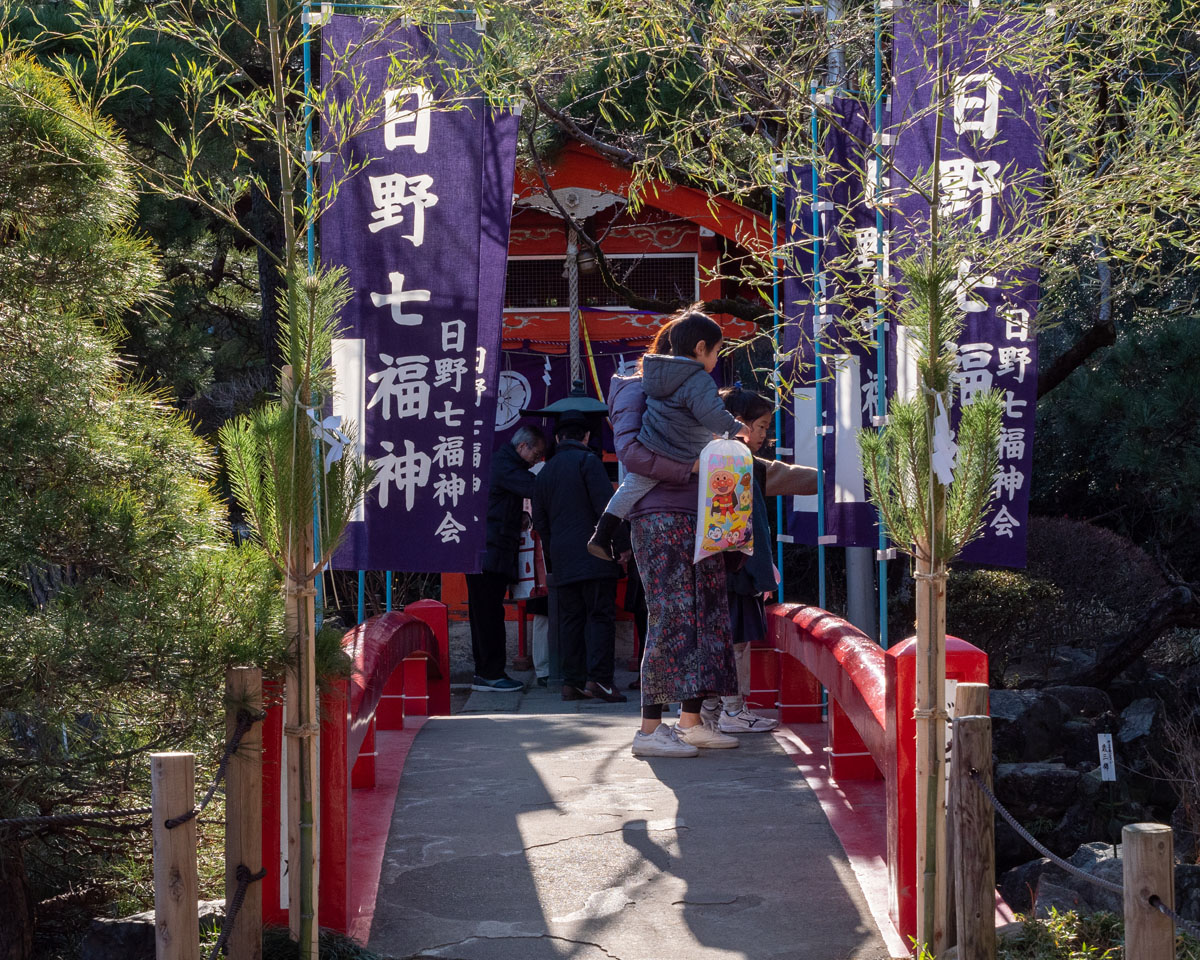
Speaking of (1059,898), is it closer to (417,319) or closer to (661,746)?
(661,746)

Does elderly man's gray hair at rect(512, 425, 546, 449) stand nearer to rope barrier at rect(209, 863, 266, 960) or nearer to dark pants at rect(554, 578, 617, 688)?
dark pants at rect(554, 578, 617, 688)

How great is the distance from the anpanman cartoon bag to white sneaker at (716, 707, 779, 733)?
124cm

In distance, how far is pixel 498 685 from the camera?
8516mm

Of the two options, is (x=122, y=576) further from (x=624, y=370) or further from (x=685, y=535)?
(x=624, y=370)

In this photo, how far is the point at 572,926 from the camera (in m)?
3.59

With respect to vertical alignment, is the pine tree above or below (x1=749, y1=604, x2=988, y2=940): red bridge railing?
above

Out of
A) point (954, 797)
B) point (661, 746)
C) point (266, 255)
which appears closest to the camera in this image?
point (954, 797)

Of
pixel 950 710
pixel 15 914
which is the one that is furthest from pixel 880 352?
pixel 15 914

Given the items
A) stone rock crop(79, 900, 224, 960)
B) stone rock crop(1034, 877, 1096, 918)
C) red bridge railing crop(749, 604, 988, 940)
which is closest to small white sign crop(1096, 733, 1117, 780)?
red bridge railing crop(749, 604, 988, 940)

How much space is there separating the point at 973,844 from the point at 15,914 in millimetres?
2649

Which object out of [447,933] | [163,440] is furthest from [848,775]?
[163,440]

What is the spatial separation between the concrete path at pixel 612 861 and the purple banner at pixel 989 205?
1688 millimetres

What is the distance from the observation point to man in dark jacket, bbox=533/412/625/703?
7668 millimetres

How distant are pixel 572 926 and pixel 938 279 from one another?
2131 mm
